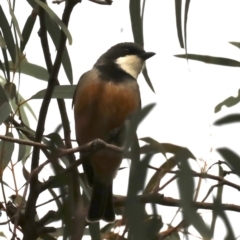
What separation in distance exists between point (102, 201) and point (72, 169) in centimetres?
108

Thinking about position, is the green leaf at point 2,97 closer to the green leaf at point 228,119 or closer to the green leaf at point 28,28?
the green leaf at point 28,28

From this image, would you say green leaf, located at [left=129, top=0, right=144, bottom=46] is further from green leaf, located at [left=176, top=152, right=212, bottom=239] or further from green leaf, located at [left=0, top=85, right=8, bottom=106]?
green leaf, located at [left=176, top=152, right=212, bottom=239]

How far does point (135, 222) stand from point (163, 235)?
1.47 feet

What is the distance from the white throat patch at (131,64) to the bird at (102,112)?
0.28 feet

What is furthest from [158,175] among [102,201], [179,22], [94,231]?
[102,201]

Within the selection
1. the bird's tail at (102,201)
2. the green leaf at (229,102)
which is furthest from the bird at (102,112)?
the green leaf at (229,102)

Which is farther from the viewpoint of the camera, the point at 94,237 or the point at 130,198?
the point at 94,237

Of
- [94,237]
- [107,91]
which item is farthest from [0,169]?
[107,91]

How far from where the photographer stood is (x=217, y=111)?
1.71 m

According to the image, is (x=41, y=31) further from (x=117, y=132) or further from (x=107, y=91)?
(x=107, y=91)

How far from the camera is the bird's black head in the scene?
2576mm

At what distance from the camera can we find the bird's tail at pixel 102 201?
2.04m

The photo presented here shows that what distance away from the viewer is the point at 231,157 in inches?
43.5

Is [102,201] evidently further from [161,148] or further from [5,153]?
[161,148]
